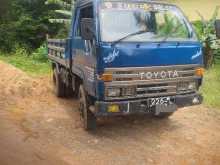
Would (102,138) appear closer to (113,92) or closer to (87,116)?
(87,116)

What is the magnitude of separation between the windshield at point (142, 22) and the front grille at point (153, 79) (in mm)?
511

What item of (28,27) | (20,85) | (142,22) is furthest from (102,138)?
(28,27)

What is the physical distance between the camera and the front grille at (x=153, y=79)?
6676 millimetres

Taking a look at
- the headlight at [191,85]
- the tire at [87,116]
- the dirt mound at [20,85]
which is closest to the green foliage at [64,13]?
the dirt mound at [20,85]

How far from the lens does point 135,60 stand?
6.70 m

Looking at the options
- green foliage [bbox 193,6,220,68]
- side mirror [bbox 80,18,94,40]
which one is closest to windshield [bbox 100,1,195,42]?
side mirror [bbox 80,18,94,40]

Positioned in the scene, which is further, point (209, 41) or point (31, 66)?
point (31, 66)

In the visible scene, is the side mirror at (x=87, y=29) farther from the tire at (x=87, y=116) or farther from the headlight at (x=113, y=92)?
the tire at (x=87, y=116)

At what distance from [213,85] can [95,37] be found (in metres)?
5.75

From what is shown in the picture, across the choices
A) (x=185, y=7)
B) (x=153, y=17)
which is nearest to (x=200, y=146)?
(x=153, y=17)

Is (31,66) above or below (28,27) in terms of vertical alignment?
below

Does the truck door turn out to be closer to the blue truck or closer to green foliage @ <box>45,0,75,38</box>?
the blue truck

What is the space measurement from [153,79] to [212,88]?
15.4ft

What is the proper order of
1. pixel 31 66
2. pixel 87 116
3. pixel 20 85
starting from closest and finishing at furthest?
pixel 87 116
pixel 20 85
pixel 31 66
